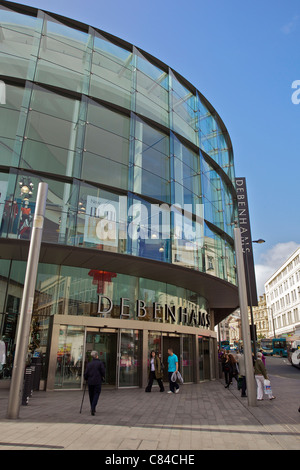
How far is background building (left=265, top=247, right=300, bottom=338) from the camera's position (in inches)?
2955

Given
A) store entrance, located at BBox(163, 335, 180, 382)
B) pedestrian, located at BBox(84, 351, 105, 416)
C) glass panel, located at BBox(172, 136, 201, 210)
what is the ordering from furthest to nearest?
glass panel, located at BBox(172, 136, 201, 210)
store entrance, located at BBox(163, 335, 180, 382)
pedestrian, located at BBox(84, 351, 105, 416)

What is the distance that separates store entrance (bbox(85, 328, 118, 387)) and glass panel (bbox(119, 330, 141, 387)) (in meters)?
0.34

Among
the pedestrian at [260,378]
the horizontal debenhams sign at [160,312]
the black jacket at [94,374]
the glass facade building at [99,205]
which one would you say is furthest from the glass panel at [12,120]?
the pedestrian at [260,378]

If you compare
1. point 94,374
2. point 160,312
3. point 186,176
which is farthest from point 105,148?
point 94,374

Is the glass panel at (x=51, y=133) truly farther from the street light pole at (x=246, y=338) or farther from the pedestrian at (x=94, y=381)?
the pedestrian at (x=94, y=381)

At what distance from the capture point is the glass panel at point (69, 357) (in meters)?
14.3

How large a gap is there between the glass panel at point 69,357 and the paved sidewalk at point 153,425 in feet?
8.54

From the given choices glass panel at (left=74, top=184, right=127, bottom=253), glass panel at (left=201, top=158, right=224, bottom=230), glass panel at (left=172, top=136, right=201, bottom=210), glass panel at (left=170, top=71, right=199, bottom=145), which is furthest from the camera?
glass panel at (left=201, top=158, right=224, bottom=230)

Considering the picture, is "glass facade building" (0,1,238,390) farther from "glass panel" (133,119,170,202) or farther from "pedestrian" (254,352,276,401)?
"pedestrian" (254,352,276,401)

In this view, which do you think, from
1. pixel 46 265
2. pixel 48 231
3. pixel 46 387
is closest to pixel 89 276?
pixel 46 265

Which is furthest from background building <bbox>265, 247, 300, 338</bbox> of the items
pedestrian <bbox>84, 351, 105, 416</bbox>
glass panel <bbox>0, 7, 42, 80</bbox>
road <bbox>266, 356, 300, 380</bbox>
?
glass panel <bbox>0, 7, 42, 80</bbox>

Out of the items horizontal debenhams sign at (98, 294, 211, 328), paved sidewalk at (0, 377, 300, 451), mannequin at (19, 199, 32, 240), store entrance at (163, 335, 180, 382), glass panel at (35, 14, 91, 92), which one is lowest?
paved sidewalk at (0, 377, 300, 451)

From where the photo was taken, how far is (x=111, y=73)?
18500 mm
